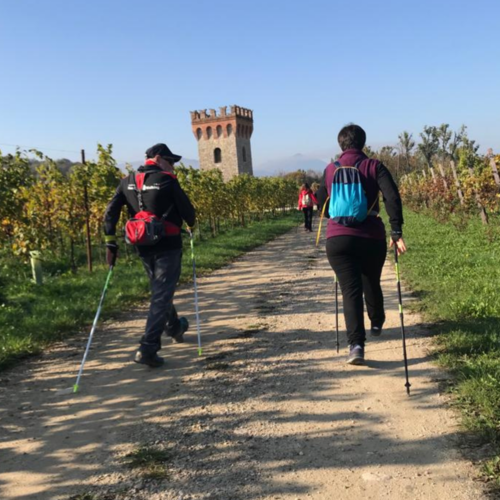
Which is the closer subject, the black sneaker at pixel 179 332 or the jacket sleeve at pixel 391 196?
the jacket sleeve at pixel 391 196

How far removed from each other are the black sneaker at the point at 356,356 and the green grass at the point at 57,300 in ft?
11.6

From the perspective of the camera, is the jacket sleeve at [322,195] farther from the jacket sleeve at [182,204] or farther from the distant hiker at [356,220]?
the jacket sleeve at [182,204]

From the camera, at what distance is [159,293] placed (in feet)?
15.7

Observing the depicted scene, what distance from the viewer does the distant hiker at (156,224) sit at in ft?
15.3

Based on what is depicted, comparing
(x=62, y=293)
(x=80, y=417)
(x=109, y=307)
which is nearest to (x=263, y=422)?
(x=80, y=417)

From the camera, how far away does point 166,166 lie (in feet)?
16.1

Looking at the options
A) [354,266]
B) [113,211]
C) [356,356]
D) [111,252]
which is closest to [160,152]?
[113,211]

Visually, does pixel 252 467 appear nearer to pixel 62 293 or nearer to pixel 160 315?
pixel 160 315

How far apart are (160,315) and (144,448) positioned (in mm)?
1740

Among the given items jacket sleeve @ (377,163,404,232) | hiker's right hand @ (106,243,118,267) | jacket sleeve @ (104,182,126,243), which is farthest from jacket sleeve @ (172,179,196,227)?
jacket sleeve @ (377,163,404,232)

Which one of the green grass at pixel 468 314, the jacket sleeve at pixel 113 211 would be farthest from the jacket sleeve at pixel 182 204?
the green grass at pixel 468 314

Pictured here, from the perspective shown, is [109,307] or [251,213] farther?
[251,213]

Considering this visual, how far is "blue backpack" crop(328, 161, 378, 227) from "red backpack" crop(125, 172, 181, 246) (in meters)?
1.66

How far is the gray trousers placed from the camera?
4.68m
